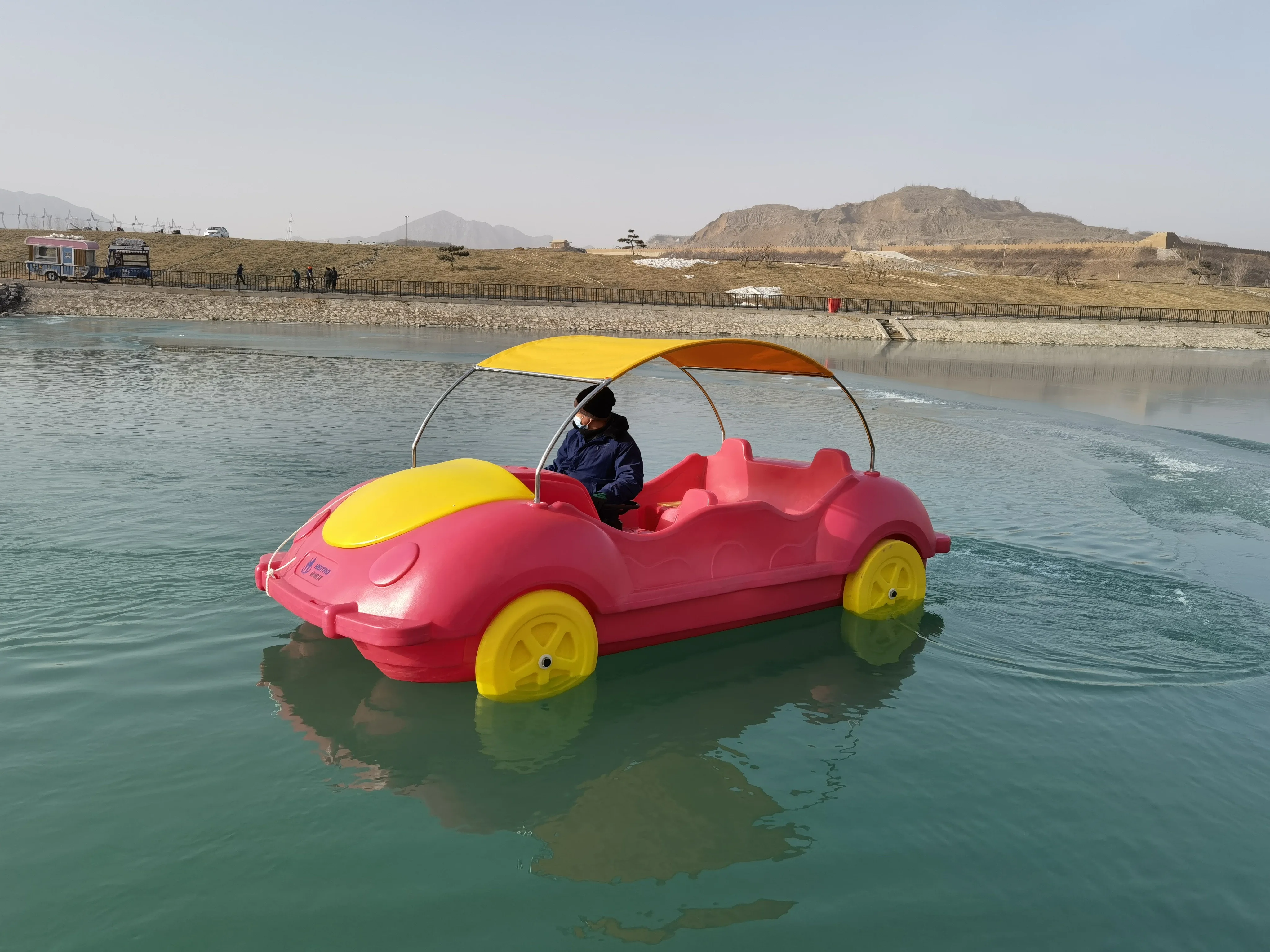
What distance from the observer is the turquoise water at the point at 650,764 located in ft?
11.5

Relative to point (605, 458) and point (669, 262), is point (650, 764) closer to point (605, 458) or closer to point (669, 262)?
point (605, 458)

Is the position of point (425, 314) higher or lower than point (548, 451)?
higher

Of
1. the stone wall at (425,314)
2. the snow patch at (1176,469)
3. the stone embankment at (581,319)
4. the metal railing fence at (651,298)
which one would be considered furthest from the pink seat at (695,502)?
the metal railing fence at (651,298)

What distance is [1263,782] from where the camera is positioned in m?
4.80

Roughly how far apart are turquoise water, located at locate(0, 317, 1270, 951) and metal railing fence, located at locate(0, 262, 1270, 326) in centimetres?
4456

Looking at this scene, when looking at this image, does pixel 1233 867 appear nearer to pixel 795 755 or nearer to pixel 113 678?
pixel 795 755

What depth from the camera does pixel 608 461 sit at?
655 cm

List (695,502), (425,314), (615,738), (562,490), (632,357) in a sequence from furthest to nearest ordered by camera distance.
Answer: (425,314), (695,502), (562,490), (632,357), (615,738)

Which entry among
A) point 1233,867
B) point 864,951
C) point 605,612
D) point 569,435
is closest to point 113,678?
point 605,612

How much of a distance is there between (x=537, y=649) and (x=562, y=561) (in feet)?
1.69

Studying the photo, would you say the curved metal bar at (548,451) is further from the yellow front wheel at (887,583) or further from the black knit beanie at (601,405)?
the yellow front wheel at (887,583)

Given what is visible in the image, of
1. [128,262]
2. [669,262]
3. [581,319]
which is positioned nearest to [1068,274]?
[669,262]

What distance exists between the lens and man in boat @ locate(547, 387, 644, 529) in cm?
637

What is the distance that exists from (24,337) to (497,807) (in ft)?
101
